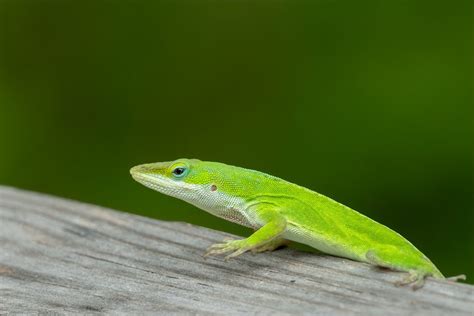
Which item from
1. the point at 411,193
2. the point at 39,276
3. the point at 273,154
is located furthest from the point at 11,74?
the point at 39,276

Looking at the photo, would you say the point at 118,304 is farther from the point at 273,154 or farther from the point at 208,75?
the point at 208,75

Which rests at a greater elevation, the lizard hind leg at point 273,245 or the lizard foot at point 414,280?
the lizard hind leg at point 273,245

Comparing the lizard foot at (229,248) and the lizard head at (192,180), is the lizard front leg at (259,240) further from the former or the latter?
the lizard head at (192,180)

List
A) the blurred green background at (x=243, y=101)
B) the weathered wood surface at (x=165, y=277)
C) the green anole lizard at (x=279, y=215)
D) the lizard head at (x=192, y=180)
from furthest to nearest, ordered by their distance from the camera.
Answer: the blurred green background at (x=243, y=101), the lizard head at (x=192, y=180), the green anole lizard at (x=279, y=215), the weathered wood surface at (x=165, y=277)

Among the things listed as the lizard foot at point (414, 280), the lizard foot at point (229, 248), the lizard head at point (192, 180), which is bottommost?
the lizard foot at point (414, 280)

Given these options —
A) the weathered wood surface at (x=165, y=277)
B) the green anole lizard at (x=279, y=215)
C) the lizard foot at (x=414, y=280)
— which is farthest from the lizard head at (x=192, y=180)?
the lizard foot at (x=414, y=280)

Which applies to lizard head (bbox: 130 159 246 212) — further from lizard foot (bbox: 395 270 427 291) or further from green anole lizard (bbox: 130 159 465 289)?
lizard foot (bbox: 395 270 427 291)

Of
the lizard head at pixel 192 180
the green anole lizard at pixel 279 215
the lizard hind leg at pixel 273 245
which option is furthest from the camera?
the lizard head at pixel 192 180
